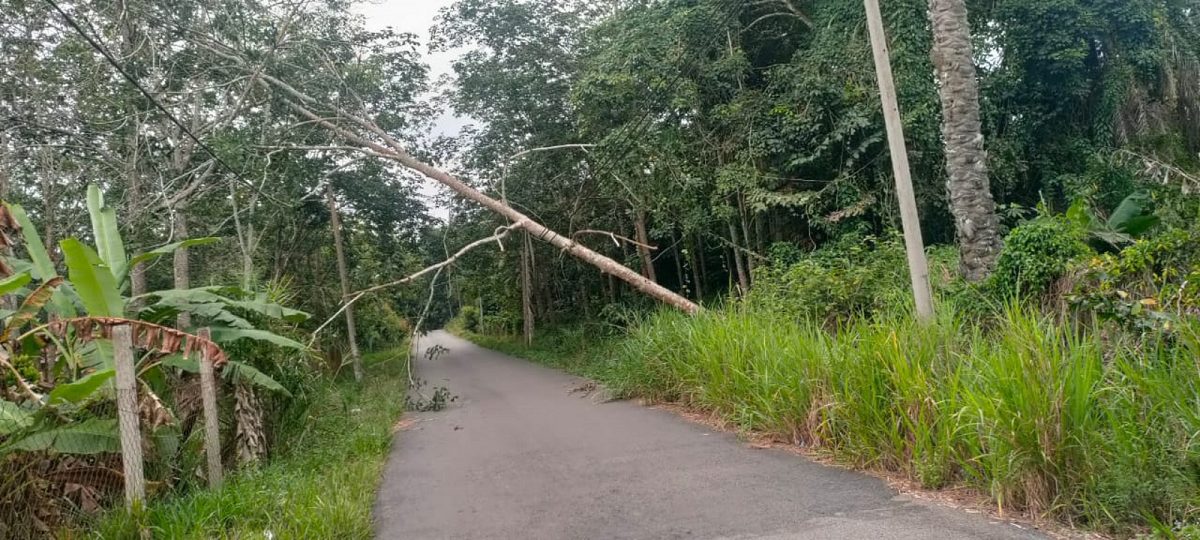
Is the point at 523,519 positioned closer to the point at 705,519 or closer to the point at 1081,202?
the point at 705,519

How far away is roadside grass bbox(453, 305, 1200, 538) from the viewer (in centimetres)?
381

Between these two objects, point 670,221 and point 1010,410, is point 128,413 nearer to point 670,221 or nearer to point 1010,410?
point 1010,410

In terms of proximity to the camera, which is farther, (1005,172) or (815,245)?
(815,245)

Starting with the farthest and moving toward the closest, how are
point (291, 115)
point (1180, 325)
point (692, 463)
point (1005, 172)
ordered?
point (291, 115)
point (1005, 172)
point (692, 463)
point (1180, 325)

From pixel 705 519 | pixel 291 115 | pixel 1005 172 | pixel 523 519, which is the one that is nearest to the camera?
pixel 705 519

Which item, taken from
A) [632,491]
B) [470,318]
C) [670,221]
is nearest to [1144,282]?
[632,491]

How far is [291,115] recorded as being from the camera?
15.3 metres

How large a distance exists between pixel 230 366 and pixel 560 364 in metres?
12.7

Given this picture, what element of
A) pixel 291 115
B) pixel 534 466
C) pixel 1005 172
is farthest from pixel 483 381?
pixel 1005 172

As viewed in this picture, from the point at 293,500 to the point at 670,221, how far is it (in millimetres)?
10970

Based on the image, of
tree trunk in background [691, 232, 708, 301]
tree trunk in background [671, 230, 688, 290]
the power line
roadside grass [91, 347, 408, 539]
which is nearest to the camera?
roadside grass [91, 347, 408, 539]

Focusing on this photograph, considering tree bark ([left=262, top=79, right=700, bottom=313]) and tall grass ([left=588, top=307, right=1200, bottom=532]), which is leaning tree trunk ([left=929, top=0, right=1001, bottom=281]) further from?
tree bark ([left=262, top=79, right=700, bottom=313])

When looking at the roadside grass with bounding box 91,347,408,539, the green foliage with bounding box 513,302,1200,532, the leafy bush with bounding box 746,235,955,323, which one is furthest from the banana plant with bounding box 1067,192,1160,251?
the roadside grass with bounding box 91,347,408,539

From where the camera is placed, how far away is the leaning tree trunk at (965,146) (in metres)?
8.44
